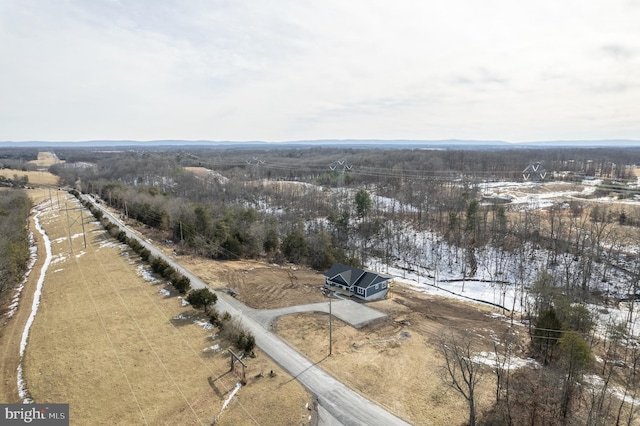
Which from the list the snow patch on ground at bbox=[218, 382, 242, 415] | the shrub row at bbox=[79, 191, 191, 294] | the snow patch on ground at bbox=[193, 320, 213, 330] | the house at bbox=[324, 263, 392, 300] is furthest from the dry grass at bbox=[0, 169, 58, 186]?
the snow patch on ground at bbox=[218, 382, 242, 415]

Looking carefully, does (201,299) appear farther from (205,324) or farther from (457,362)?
(457,362)

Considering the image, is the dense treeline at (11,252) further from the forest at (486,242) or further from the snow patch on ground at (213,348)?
the snow patch on ground at (213,348)

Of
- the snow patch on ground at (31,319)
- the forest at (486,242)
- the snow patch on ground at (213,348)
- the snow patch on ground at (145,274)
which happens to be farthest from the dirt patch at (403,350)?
the snow patch on ground at (31,319)

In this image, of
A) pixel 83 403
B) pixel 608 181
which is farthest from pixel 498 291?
pixel 608 181

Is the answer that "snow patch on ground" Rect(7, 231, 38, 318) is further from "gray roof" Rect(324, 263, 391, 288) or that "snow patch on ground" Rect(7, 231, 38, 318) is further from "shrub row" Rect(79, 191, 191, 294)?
"gray roof" Rect(324, 263, 391, 288)

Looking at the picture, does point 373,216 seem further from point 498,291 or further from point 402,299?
point 402,299

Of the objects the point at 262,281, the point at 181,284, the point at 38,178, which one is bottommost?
the point at 262,281

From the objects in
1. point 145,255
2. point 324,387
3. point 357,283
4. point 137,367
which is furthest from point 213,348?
point 145,255
